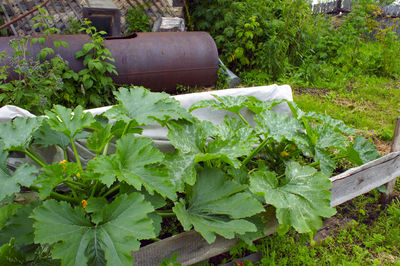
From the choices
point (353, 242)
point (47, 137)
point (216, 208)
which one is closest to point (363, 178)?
point (353, 242)

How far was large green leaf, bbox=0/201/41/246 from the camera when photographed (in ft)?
4.72

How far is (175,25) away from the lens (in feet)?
19.3

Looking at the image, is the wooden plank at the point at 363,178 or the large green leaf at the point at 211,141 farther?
the wooden plank at the point at 363,178

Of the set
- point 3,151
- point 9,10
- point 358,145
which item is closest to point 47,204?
point 3,151

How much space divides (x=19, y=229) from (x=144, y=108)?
3.08 feet

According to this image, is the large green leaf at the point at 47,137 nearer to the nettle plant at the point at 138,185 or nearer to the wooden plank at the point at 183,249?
the nettle plant at the point at 138,185

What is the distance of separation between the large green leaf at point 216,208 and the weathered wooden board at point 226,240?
119mm

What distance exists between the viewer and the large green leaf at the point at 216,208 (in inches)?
61.7

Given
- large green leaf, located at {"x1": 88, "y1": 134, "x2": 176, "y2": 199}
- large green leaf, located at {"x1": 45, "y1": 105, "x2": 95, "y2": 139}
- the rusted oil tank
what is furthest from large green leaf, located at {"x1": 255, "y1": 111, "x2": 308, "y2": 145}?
the rusted oil tank

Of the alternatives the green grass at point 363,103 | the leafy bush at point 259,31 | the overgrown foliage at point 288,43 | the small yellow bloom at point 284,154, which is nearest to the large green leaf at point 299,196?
the small yellow bloom at point 284,154

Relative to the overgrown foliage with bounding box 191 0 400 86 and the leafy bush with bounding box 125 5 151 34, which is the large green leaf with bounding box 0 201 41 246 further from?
the leafy bush with bounding box 125 5 151 34

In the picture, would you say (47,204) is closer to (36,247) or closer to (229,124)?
(36,247)

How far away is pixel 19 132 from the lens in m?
1.75

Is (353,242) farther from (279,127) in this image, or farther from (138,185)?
(138,185)
